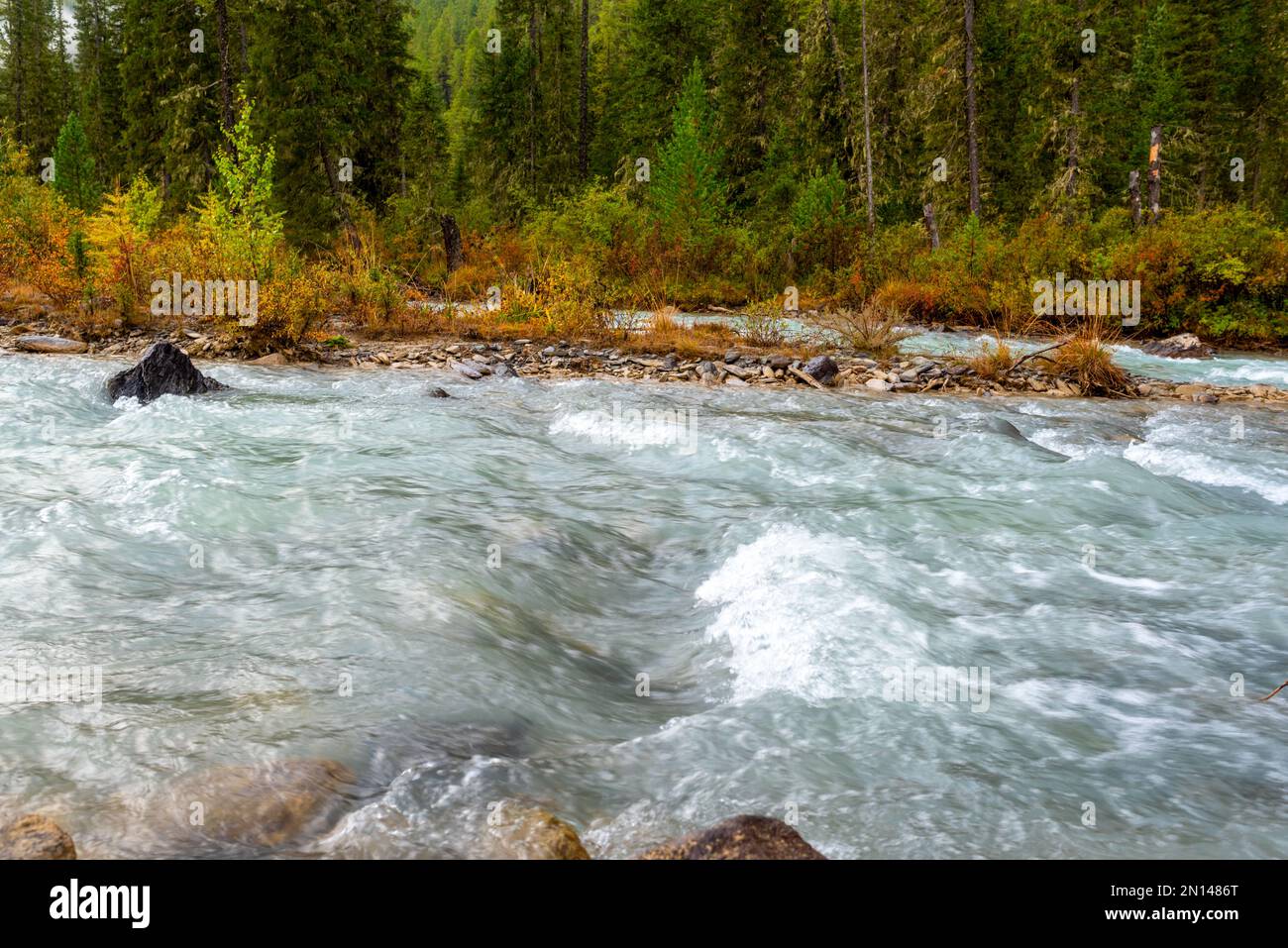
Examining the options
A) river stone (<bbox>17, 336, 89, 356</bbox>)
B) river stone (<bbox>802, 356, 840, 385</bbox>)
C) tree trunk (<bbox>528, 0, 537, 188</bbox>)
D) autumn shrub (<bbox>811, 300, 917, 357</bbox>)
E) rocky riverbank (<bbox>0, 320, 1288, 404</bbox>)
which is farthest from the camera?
tree trunk (<bbox>528, 0, 537, 188</bbox>)

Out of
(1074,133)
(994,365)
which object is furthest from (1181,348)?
(1074,133)

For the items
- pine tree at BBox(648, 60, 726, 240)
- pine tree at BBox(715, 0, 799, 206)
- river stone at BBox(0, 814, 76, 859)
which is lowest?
river stone at BBox(0, 814, 76, 859)

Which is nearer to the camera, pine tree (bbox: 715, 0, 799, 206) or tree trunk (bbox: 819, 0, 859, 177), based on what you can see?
tree trunk (bbox: 819, 0, 859, 177)

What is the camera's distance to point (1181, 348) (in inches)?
640

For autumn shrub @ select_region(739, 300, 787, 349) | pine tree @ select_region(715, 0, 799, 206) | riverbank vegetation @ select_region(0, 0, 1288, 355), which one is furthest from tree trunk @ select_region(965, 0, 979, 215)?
autumn shrub @ select_region(739, 300, 787, 349)

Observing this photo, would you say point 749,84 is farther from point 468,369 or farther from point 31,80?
point 31,80

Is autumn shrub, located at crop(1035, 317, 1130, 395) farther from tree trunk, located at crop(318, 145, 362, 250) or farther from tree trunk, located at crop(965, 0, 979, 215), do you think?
tree trunk, located at crop(318, 145, 362, 250)

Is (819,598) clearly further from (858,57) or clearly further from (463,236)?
(858,57)

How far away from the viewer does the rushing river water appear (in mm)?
3375

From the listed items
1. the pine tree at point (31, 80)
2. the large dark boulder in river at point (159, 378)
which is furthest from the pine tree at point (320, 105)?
the pine tree at point (31, 80)

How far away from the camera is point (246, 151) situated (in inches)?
555

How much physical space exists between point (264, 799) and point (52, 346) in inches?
535

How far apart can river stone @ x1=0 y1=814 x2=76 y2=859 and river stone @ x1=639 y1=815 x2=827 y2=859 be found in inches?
62.7
